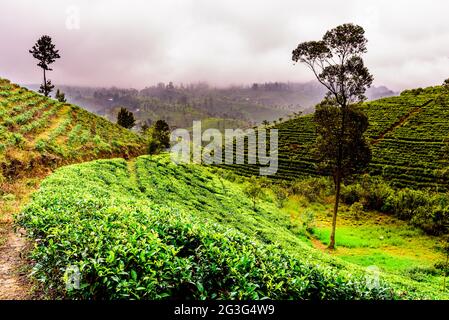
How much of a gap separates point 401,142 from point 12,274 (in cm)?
7894

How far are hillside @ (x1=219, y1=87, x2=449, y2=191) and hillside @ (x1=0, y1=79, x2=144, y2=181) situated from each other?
33.1 m

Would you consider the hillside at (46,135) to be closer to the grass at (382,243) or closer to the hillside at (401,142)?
the grass at (382,243)

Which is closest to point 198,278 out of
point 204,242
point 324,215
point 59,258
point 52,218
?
point 204,242

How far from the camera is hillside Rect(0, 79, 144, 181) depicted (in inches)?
1011

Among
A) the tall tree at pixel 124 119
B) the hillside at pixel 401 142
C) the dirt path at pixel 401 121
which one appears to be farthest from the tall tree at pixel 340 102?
the tall tree at pixel 124 119

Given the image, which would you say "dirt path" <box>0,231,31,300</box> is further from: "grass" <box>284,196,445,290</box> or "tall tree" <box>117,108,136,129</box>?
"tall tree" <box>117,108,136,129</box>

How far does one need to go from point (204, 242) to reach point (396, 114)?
95.7 meters

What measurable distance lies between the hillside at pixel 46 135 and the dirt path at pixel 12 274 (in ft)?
43.9

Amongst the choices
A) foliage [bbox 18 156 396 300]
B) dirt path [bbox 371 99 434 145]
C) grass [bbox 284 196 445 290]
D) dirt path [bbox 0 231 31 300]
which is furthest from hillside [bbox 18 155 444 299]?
dirt path [bbox 371 99 434 145]

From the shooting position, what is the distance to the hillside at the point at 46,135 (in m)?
25.7

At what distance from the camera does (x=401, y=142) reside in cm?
7088

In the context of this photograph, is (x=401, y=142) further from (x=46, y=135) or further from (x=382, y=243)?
(x=46, y=135)

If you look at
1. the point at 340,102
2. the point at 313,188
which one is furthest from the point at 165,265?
the point at 313,188

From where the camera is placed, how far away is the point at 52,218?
8719mm
